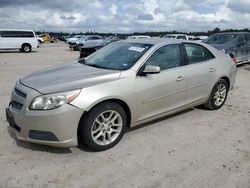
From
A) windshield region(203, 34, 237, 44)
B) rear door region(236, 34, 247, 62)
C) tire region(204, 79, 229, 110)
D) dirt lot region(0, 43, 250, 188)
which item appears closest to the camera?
dirt lot region(0, 43, 250, 188)

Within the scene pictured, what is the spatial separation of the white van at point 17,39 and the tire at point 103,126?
22.3 metres

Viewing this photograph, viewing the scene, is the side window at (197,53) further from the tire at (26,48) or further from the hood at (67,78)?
the tire at (26,48)

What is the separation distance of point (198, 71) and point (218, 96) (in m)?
1.06

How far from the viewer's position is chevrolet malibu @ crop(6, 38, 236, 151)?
11.9 feet

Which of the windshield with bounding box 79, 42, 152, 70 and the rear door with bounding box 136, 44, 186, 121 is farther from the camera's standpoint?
the windshield with bounding box 79, 42, 152, 70

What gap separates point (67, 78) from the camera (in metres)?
4.04

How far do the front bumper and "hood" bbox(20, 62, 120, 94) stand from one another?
0.30 m

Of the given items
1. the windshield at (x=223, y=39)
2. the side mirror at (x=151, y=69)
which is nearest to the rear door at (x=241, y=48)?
the windshield at (x=223, y=39)

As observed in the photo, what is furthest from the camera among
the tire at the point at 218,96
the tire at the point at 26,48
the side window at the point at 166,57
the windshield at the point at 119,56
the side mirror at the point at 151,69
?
the tire at the point at 26,48

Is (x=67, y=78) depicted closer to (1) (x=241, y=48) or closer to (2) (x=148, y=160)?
(2) (x=148, y=160)

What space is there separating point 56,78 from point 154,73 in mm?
1452

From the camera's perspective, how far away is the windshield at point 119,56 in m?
4.49

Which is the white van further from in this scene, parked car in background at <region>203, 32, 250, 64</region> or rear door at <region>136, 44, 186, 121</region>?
rear door at <region>136, 44, 186, 121</region>

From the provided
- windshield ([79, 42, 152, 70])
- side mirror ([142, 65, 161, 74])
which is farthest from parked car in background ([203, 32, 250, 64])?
side mirror ([142, 65, 161, 74])
